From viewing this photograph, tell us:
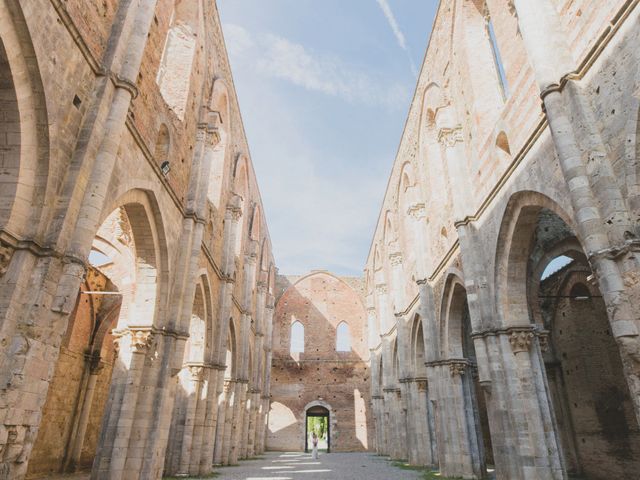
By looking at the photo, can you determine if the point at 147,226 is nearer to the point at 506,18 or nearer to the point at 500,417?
the point at 500,417

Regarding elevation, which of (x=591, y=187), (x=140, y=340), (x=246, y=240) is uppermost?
(x=246, y=240)

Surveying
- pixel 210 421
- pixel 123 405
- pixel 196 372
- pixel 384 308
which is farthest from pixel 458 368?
pixel 384 308

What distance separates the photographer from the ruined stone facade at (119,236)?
482 cm

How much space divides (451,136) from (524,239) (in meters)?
4.13

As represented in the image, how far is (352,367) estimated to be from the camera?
28.8m

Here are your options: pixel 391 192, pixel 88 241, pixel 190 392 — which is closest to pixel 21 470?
pixel 88 241

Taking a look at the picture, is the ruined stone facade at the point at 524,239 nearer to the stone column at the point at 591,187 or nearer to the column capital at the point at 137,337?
the stone column at the point at 591,187

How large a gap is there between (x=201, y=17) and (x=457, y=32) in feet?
24.1

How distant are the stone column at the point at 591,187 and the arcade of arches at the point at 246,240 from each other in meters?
0.03

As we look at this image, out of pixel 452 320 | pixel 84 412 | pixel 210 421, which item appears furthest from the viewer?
pixel 84 412

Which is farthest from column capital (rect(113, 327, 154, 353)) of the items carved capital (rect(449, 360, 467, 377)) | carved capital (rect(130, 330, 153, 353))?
carved capital (rect(449, 360, 467, 377))

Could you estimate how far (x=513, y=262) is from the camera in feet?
30.1

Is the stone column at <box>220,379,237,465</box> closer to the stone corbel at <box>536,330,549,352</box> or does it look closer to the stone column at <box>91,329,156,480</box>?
the stone column at <box>91,329,156,480</box>

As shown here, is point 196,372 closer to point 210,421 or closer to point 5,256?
point 210,421
